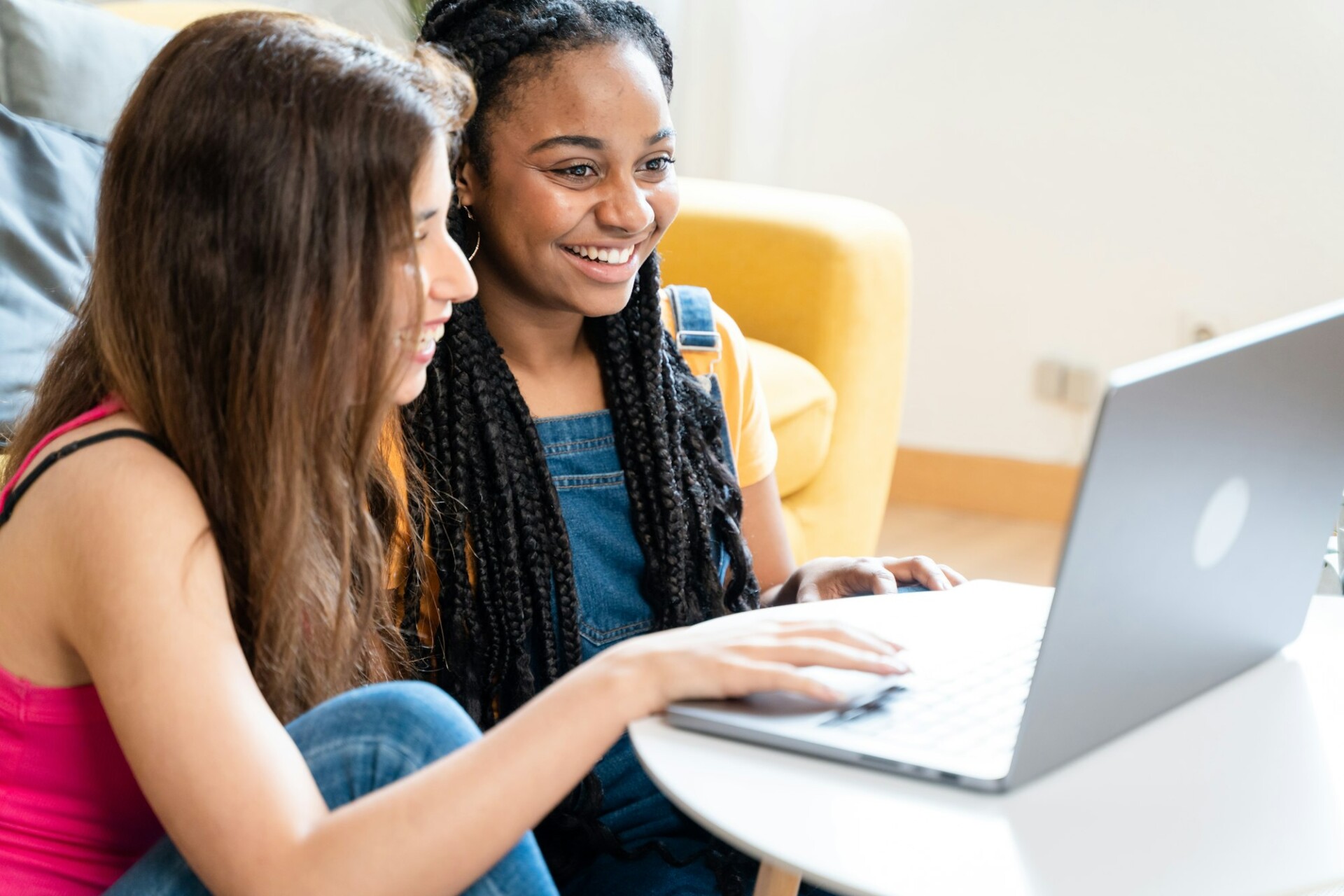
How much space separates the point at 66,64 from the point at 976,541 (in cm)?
185

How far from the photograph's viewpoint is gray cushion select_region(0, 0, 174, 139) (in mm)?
1505

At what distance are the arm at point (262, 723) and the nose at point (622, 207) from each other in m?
0.53

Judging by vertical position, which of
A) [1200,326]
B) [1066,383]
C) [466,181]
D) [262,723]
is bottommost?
[1066,383]

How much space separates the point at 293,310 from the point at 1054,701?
467 mm

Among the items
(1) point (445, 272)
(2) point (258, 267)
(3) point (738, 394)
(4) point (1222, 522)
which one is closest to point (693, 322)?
(3) point (738, 394)

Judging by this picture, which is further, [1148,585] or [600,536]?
[600,536]

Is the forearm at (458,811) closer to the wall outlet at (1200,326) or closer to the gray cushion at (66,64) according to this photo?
the gray cushion at (66,64)

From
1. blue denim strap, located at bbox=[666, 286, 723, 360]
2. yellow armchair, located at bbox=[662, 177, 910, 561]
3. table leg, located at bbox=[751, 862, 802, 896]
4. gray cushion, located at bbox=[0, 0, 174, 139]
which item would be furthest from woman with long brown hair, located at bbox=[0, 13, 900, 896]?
yellow armchair, located at bbox=[662, 177, 910, 561]

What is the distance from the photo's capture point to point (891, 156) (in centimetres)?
280

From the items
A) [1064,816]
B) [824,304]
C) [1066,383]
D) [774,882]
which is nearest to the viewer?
[1064,816]

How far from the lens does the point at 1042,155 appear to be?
2.69 meters

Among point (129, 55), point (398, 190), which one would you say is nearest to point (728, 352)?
point (398, 190)

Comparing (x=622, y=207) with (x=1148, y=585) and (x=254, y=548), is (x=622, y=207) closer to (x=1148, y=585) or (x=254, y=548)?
(x=254, y=548)

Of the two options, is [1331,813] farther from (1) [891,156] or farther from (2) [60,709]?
(1) [891,156]
